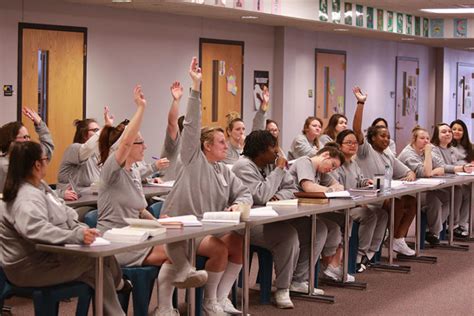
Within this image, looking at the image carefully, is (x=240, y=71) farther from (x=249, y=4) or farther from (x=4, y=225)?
(x=4, y=225)

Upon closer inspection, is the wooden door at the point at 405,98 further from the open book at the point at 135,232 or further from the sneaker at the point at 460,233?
the open book at the point at 135,232

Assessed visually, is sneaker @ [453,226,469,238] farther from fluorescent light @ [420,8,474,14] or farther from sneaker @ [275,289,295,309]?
fluorescent light @ [420,8,474,14]

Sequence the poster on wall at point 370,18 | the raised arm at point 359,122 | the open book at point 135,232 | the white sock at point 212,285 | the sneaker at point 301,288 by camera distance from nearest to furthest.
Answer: the open book at point 135,232 < the white sock at point 212,285 < the sneaker at point 301,288 < the raised arm at point 359,122 < the poster on wall at point 370,18

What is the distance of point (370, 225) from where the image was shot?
305 inches

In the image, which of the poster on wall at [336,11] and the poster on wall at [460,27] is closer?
Answer: the poster on wall at [336,11]

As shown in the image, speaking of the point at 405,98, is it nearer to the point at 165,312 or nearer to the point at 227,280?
the point at 227,280

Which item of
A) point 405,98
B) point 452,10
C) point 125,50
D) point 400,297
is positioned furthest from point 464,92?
point 400,297

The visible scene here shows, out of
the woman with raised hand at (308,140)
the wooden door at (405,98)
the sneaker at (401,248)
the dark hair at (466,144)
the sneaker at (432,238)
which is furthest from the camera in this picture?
the wooden door at (405,98)

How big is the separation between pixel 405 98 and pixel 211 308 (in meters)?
13.7

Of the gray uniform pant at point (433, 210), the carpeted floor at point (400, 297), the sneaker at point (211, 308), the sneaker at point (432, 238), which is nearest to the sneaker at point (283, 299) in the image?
the carpeted floor at point (400, 297)

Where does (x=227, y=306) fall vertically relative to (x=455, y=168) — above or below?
below

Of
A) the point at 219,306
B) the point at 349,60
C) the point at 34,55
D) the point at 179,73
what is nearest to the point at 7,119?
the point at 34,55

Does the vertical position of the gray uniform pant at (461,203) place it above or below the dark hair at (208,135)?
below

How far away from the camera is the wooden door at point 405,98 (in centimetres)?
1825
